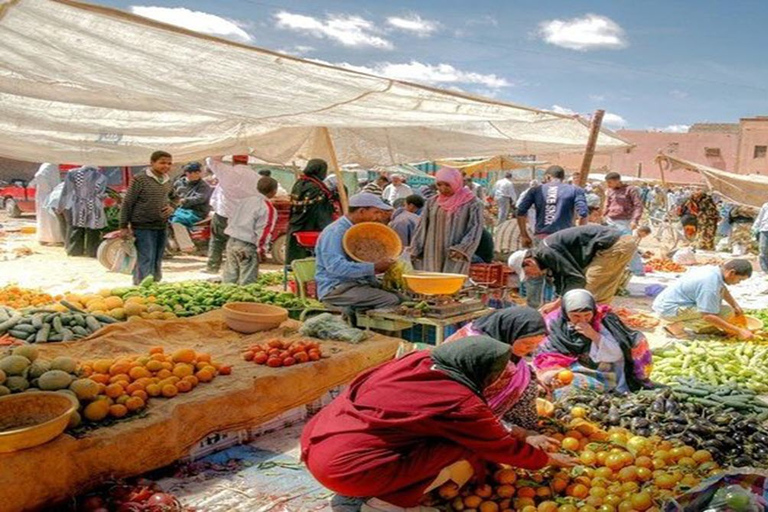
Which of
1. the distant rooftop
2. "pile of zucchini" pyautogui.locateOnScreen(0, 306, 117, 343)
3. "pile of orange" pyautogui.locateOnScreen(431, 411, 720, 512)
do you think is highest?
the distant rooftop

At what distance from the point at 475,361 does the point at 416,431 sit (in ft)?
1.33

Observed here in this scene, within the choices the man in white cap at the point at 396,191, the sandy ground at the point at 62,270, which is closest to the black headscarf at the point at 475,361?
the sandy ground at the point at 62,270

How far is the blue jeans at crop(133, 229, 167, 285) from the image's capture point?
290 inches

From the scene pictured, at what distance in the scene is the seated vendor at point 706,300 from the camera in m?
6.58

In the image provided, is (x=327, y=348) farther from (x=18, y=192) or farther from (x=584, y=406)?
(x=18, y=192)

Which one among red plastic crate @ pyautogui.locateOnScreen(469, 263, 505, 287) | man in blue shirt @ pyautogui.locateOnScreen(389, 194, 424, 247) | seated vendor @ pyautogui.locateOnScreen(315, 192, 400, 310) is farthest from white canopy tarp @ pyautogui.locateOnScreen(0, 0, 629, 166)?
man in blue shirt @ pyautogui.locateOnScreen(389, 194, 424, 247)

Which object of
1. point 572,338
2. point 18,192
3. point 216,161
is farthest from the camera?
point 18,192

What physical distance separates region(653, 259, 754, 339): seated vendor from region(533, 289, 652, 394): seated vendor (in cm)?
236

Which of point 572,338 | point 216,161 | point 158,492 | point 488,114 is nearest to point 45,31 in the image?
point 158,492

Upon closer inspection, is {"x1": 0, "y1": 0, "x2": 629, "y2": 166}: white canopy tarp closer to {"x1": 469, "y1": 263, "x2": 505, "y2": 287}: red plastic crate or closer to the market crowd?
the market crowd

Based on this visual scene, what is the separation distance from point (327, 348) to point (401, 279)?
1083mm

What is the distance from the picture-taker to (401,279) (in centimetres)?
567

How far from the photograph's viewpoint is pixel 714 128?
146 feet

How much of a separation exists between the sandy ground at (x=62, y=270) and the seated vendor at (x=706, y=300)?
6.47m
